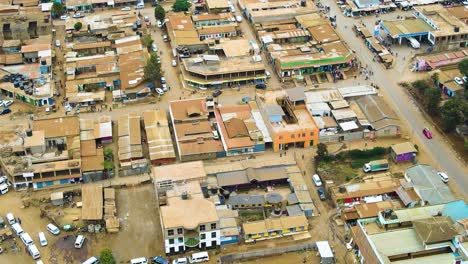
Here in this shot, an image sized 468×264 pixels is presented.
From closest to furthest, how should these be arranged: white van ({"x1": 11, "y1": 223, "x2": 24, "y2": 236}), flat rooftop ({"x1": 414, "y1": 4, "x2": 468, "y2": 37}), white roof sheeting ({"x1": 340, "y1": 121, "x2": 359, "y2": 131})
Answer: white van ({"x1": 11, "y1": 223, "x2": 24, "y2": 236})
white roof sheeting ({"x1": 340, "y1": 121, "x2": 359, "y2": 131})
flat rooftop ({"x1": 414, "y1": 4, "x2": 468, "y2": 37})

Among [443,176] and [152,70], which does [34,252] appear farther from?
[443,176]

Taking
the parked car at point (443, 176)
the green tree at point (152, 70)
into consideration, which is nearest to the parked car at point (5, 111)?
the green tree at point (152, 70)

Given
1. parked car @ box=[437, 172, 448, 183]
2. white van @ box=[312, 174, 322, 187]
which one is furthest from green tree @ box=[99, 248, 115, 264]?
parked car @ box=[437, 172, 448, 183]

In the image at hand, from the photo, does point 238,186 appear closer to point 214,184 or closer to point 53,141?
point 214,184

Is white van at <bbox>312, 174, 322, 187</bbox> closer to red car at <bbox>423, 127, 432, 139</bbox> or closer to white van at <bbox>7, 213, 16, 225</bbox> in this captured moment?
red car at <bbox>423, 127, 432, 139</bbox>

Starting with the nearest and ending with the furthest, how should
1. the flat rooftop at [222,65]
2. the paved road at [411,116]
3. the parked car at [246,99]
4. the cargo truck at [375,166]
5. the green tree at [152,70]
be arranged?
the cargo truck at [375,166] < the paved road at [411,116] < the parked car at [246,99] < the green tree at [152,70] < the flat rooftop at [222,65]

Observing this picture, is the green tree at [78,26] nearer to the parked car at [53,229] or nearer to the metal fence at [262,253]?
the parked car at [53,229]
